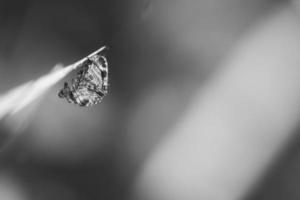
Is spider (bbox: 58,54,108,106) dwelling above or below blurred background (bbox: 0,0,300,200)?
above

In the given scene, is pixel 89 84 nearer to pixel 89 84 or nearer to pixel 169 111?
pixel 89 84

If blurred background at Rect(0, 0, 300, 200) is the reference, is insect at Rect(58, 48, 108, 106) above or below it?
above

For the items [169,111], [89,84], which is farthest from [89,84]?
[169,111]

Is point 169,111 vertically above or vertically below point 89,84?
below

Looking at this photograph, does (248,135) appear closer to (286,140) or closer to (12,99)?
(286,140)

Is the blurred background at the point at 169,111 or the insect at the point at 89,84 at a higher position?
the insect at the point at 89,84
